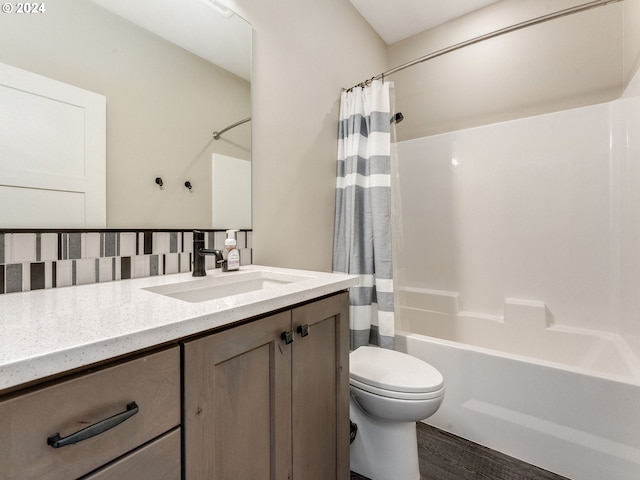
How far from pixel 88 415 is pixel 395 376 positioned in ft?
3.55

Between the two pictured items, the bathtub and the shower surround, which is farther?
the shower surround

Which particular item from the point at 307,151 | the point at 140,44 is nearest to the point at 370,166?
the point at 307,151

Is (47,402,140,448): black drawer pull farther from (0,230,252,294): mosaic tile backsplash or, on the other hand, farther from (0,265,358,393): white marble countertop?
(0,230,252,294): mosaic tile backsplash

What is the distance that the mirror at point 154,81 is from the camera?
0.92 meters

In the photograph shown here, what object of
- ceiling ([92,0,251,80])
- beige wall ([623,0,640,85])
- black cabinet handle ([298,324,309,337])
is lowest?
black cabinet handle ([298,324,309,337])

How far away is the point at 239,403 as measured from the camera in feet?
2.35

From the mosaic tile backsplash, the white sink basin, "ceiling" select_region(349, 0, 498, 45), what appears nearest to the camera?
the mosaic tile backsplash

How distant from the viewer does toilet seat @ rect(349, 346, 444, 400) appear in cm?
120

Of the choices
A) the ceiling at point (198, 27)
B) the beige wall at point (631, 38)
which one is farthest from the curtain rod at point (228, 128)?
the beige wall at point (631, 38)

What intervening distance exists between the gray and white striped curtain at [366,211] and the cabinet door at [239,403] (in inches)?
37.6

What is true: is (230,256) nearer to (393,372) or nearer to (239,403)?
(239,403)

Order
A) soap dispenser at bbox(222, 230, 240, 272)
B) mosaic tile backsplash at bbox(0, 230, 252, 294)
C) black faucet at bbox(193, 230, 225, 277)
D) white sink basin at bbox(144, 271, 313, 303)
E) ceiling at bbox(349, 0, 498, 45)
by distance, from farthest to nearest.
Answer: ceiling at bbox(349, 0, 498, 45) < soap dispenser at bbox(222, 230, 240, 272) < black faucet at bbox(193, 230, 225, 277) < white sink basin at bbox(144, 271, 313, 303) < mosaic tile backsplash at bbox(0, 230, 252, 294)

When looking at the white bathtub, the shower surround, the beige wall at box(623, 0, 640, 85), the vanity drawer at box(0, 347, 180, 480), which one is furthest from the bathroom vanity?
the beige wall at box(623, 0, 640, 85)

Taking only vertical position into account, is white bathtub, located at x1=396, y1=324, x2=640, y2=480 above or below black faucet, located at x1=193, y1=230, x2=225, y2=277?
below
